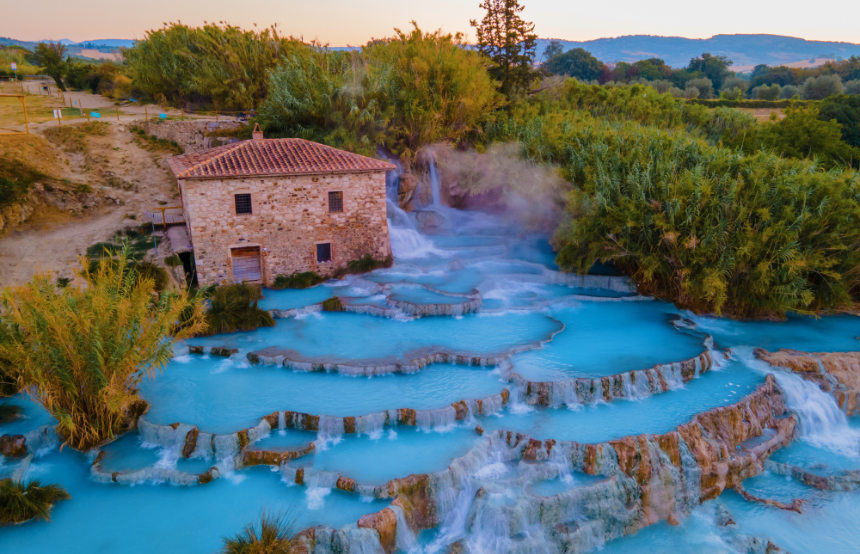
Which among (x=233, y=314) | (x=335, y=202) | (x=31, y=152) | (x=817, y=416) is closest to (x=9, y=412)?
(x=233, y=314)


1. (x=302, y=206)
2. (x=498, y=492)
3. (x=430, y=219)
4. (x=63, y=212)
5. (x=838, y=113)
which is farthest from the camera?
(x=838, y=113)

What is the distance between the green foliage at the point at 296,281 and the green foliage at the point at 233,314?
2.88 metres

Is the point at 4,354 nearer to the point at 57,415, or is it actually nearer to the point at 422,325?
the point at 57,415

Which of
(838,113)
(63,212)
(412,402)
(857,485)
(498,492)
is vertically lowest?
(857,485)

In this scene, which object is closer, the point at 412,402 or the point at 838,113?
the point at 412,402

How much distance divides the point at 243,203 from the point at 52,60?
3191 centimetres

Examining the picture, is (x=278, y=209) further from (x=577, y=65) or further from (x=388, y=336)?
(x=577, y=65)

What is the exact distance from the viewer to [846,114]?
120 feet

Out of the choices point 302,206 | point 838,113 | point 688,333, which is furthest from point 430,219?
point 838,113

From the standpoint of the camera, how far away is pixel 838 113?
121ft

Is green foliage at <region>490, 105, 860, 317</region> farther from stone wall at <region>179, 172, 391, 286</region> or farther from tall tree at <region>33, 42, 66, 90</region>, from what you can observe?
tall tree at <region>33, 42, 66, 90</region>

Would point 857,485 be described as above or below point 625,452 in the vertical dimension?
below

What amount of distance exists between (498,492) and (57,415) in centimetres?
975

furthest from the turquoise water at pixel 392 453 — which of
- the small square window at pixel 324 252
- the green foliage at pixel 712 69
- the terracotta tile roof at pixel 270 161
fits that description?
the green foliage at pixel 712 69
